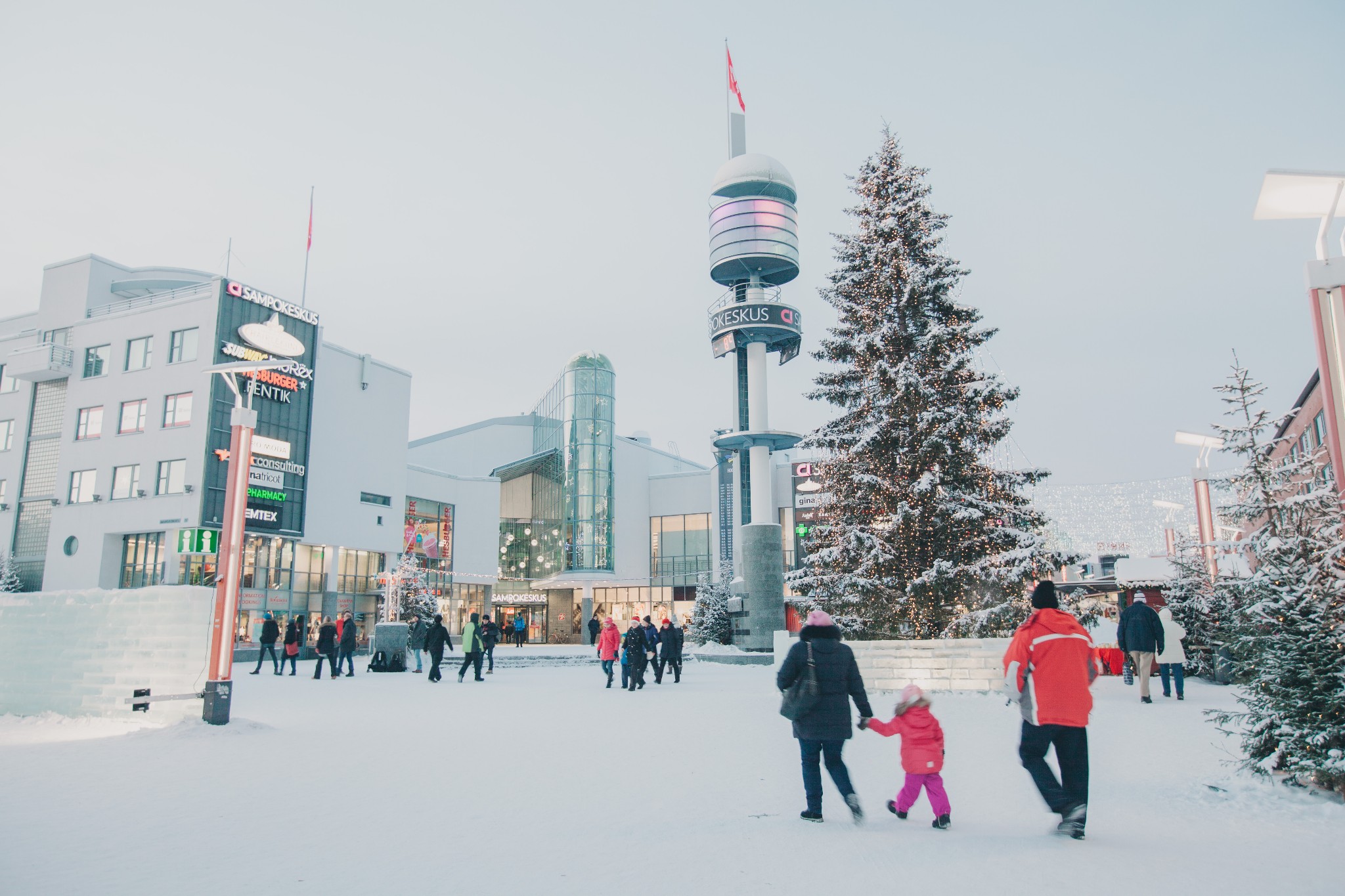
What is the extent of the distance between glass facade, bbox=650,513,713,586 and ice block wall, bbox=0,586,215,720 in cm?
4885

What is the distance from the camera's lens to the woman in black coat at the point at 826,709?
613cm

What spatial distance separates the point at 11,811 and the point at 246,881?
318cm

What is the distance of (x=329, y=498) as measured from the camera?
4497cm

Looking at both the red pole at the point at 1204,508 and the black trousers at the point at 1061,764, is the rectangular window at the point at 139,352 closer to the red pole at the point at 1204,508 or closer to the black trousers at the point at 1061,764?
the red pole at the point at 1204,508

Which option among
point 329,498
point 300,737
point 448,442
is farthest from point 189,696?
point 448,442

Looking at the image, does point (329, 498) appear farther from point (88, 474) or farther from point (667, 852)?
point (667, 852)

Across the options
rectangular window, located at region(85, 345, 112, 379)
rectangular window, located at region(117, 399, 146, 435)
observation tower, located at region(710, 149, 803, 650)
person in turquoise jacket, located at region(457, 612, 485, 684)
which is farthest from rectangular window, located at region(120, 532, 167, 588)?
observation tower, located at region(710, 149, 803, 650)

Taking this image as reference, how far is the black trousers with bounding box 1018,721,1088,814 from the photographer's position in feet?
18.5

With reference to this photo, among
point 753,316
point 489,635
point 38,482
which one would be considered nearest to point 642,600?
point 753,316

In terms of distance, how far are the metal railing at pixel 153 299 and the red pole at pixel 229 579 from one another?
3176cm

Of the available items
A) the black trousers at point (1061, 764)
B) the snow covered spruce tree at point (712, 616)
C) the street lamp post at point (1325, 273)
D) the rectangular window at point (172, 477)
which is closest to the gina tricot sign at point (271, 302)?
the rectangular window at point (172, 477)

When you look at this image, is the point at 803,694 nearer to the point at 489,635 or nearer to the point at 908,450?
the point at 908,450

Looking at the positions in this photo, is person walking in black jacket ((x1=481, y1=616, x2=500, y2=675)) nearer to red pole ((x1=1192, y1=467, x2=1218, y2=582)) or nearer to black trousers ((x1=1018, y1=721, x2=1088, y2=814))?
red pole ((x1=1192, y1=467, x2=1218, y2=582))

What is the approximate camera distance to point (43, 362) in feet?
140
